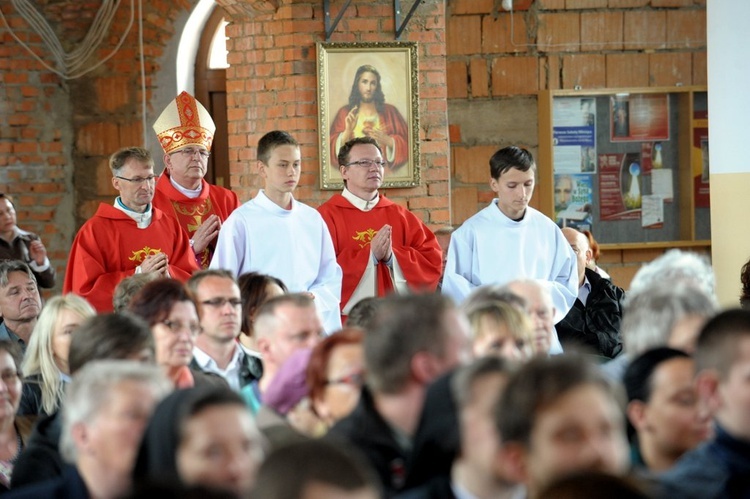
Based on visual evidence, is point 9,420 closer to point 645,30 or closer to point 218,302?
point 218,302

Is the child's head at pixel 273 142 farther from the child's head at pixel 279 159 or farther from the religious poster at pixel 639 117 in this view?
the religious poster at pixel 639 117

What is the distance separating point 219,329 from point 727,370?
2316mm

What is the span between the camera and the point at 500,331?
4.10 m

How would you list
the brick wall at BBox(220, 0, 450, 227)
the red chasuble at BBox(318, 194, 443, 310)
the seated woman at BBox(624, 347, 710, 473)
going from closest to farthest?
the seated woman at BBox(624, 347, 710, 473)
the red chasuble at BBox(318, 194, 443, 310)
the brick wall at BBox(220, 0, 450, 227)

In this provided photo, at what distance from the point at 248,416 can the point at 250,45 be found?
20.6 ft

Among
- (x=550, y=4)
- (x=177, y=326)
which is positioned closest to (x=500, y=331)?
(x=177, y=326)

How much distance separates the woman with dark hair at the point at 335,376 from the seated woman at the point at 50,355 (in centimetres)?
139

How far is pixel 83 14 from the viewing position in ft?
33.7

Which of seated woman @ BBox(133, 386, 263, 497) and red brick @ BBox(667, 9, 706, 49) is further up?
red brick @ BBox(667, 9, 706, 49)

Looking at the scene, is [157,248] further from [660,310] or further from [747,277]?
[660,310]

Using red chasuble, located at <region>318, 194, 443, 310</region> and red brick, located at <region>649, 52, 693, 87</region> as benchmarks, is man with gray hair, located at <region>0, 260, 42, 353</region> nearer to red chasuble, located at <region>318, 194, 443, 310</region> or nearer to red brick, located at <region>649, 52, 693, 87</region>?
red chasuble, located at <region>318, 194, 443, 310</region>

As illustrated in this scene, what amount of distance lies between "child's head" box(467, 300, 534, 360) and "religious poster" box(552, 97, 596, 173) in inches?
244

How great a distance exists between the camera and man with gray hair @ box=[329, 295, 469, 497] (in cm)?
317

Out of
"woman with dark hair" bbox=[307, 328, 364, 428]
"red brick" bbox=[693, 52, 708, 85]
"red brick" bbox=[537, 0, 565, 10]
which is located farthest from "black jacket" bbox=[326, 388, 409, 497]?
"red brick" bbox=[693, 52, 708, 85]
